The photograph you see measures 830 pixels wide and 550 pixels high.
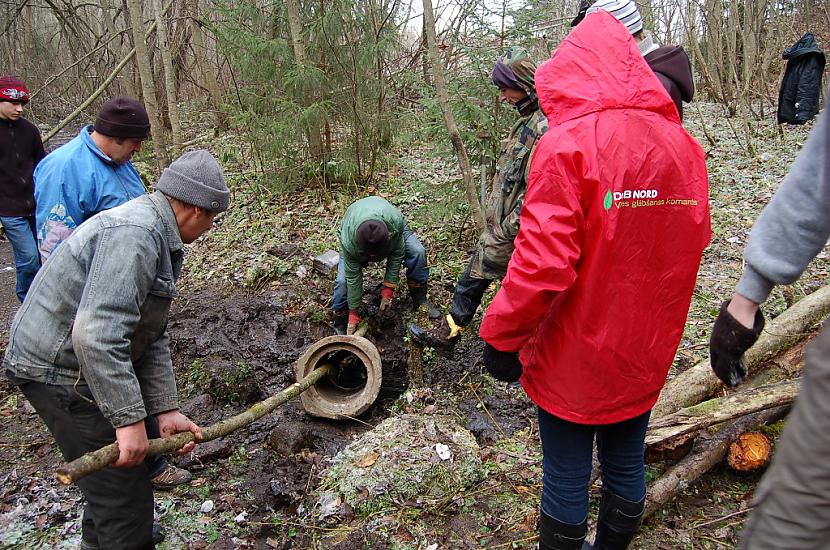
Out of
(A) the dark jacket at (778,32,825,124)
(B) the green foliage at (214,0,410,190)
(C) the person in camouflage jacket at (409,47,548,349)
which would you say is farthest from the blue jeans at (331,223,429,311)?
(A) the dark jacket at (778,32,825,124)

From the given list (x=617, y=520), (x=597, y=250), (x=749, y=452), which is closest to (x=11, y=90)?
(x=597, y=250)

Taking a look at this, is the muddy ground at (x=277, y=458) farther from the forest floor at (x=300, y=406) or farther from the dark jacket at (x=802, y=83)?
the dark jacket at (x=802, y=83)

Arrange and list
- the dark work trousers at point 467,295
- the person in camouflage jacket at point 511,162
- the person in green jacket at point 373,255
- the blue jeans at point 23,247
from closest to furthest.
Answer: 1. the person in camouflage jacket at point 511,162
2. the dark work trousers at point 467,295
3. the person in green jacket at point 373,255
4. the blue jeans at point 23,247

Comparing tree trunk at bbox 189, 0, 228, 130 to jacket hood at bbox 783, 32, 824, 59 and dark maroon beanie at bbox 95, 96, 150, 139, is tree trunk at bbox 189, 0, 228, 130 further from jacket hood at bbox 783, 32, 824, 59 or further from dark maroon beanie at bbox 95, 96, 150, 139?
jacket hood at bbox 783, 32, 824, 59

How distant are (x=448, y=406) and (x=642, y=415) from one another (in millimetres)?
2435

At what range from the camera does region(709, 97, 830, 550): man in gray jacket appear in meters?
0.86

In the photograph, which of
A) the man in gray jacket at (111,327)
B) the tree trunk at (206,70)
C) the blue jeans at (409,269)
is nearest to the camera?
the man in gray jacket at (111,327)

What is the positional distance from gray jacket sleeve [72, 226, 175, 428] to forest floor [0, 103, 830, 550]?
1592mm

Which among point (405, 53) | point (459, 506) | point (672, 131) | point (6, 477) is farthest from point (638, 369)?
point (405, 53)

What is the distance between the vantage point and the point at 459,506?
323cm

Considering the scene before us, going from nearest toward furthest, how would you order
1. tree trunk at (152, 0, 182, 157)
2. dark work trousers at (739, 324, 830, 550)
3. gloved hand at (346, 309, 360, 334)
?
dark work trousers at (739, 324, 830, 550) → gloved hand at (346, 309, 360, 334) → tree trunk at (152, 0, 182, 157)

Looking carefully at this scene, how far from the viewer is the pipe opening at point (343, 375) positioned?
5.19 metres

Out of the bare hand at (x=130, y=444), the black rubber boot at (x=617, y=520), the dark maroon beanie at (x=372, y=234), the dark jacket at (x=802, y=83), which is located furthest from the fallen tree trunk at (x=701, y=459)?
the dark jacket at (x=802, y=83)

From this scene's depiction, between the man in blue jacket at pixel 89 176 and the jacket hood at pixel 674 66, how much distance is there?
→ 3196 mm
